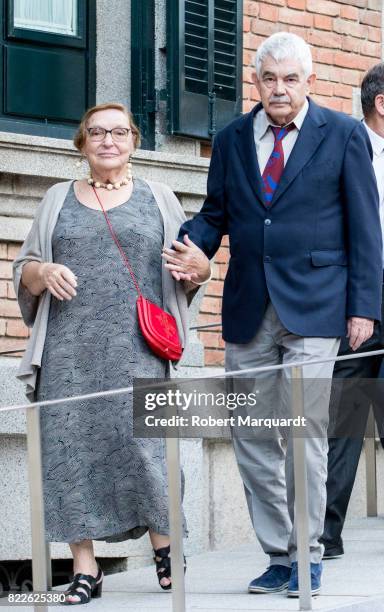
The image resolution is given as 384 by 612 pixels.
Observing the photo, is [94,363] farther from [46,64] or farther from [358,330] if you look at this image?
[46,64]

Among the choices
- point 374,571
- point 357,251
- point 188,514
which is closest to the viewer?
point 357,251

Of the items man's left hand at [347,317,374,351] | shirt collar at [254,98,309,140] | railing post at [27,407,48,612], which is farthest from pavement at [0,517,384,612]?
shirt collar at [254,98,309,140]

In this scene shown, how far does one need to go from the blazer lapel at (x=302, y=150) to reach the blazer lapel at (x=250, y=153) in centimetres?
8

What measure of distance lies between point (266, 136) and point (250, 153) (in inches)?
3.3

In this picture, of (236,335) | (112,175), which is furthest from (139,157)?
(236,335)

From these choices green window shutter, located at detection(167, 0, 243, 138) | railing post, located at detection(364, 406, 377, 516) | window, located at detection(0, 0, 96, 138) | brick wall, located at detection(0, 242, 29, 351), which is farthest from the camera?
green window shutter, located at detection(167, 0, 243, 138)

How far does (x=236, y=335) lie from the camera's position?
5320 mm

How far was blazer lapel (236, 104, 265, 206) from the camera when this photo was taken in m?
5.31

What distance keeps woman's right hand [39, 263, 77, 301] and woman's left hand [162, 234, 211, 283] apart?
1.09ft

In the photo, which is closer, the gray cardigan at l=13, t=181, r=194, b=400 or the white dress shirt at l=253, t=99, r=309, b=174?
the white dress shirt at l=253, t=99, r=309, b=174

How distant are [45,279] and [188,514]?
6.45 ft

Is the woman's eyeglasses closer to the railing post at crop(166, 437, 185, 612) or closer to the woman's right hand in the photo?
the woman's right hand

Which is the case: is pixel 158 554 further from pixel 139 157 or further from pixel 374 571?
pixel 139 157

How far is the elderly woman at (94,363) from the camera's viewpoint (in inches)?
214
